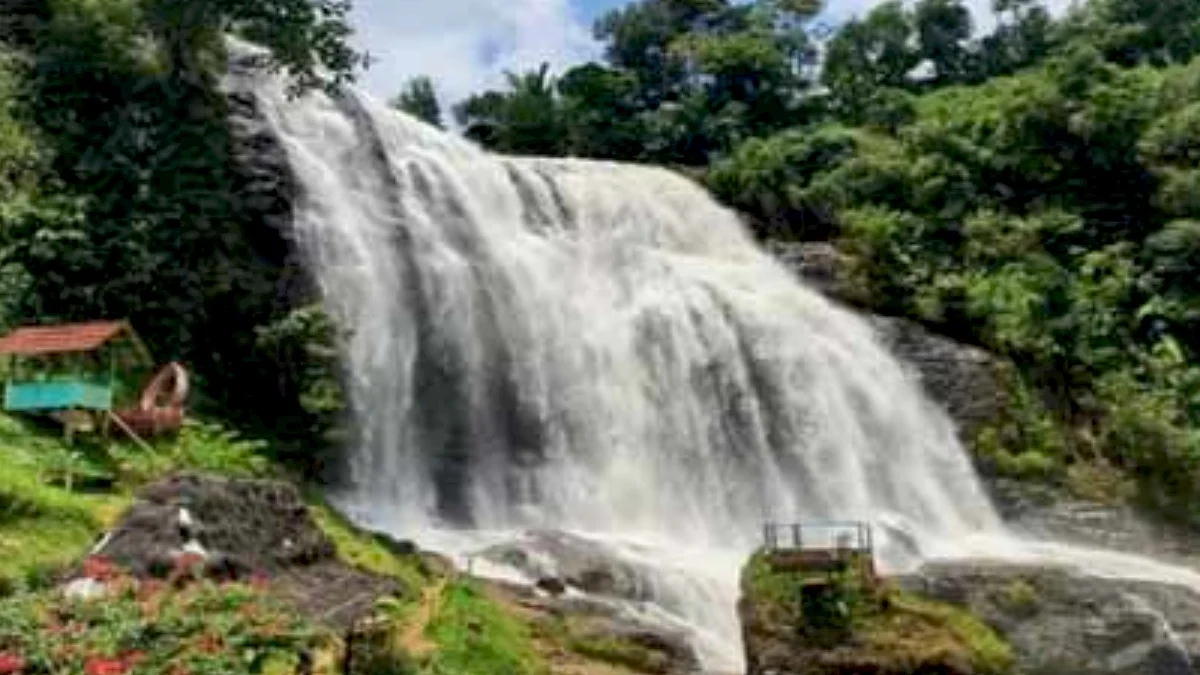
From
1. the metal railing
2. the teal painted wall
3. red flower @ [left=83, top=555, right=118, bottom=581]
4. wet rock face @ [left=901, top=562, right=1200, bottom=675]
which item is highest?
the teal painted wall

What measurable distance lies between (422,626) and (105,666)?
4477 mm

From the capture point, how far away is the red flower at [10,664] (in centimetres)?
1006

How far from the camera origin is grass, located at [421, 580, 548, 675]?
46.6ft

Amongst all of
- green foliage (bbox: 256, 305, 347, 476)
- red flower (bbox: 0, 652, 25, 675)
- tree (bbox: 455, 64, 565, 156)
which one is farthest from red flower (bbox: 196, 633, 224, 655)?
tree (bbox: 455, 64, 565, 156)

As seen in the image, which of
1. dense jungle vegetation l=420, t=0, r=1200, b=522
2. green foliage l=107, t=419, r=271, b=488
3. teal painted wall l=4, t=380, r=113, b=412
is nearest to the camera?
green foliage l=107, t=419, r=271, b=488

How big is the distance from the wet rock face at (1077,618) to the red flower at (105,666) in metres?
12.7

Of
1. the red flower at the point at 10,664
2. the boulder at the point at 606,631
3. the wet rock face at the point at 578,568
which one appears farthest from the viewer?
the wet rock face at the point at 578,568

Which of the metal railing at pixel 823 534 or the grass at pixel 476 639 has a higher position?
the metal railing at pixel 823 534

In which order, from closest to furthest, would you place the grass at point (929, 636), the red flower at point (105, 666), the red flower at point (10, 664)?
the red flower at point (105, 666)
the red flower at point (10, 664)
the grass at point (929, 636)

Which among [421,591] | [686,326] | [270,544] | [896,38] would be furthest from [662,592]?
[896,38]

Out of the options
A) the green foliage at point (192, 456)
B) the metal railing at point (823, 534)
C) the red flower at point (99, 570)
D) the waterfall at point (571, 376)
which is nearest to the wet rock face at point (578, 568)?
the waterfall at point (571, 376)

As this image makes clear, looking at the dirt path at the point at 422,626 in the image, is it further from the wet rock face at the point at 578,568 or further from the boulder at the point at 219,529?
the wet rock face at the point at 578,568

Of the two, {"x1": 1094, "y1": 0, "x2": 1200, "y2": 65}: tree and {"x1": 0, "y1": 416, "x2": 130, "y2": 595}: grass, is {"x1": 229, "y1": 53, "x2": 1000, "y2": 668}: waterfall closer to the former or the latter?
{"x1": 0, "y1": 416, "x2": 130, "y2": 595}: grass

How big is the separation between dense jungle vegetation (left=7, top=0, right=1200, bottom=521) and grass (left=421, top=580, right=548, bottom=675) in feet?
24.1
